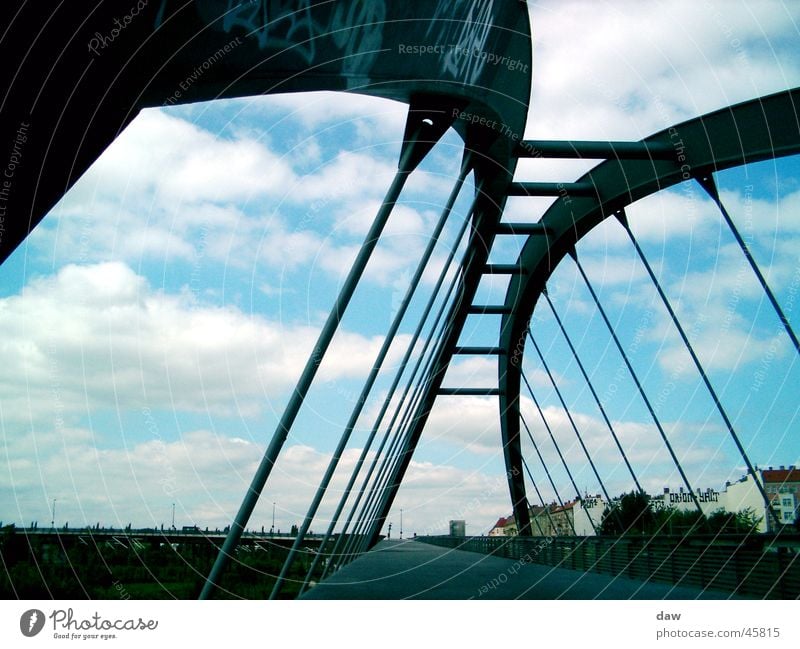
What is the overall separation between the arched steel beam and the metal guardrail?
23.9 ft

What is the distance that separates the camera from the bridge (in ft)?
13.7

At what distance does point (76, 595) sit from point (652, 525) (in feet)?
90.8

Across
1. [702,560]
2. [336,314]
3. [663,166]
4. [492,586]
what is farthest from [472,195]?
[336,314]

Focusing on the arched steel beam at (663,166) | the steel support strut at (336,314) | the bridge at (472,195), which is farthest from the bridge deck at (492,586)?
the arched steel beam at (663,166)

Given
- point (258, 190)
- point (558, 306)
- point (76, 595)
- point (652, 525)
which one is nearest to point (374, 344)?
point (258, 190)

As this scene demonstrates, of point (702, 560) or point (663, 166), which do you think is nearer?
point (702, 560)

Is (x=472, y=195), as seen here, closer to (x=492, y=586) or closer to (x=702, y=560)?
(x=492, y=586)

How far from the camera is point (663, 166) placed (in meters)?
16.2

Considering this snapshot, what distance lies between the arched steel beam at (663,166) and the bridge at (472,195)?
1.7 inches

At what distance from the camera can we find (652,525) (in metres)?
29.4

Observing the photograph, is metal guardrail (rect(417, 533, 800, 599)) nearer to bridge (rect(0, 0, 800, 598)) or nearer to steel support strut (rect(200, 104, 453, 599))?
bridge (rect(0, 0, 800, 598))

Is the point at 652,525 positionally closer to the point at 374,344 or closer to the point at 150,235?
the point at 374,344

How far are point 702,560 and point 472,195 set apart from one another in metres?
9.26

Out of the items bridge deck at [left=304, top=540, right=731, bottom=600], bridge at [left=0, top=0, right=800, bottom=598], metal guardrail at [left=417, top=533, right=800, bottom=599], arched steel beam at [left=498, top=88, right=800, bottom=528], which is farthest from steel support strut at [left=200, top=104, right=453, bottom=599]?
arched steel beam at [left=498, top=88, right=800, bottom=528]
